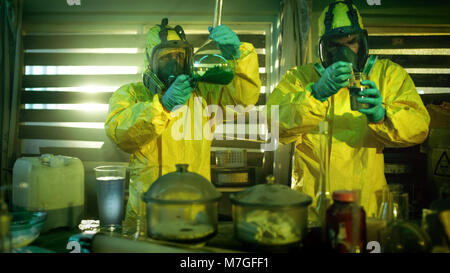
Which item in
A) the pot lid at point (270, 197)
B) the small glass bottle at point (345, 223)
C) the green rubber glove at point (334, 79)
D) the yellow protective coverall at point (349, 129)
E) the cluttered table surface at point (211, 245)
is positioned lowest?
the cluttered table surface at point (211, 245)

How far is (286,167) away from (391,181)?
1.20 meters

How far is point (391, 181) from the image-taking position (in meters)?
3.69

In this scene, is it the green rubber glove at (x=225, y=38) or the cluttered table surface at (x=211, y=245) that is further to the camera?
the green rubber glove at (x=225, y=38)

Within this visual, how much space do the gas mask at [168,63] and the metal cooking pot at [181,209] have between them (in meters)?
0.94

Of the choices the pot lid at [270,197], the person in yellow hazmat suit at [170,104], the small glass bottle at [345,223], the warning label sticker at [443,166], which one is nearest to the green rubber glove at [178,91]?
the person in yellow hazmat suit at [170,104]

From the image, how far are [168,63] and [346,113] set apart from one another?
1264 millimetres

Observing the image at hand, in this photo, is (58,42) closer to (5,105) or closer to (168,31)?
(5,105)

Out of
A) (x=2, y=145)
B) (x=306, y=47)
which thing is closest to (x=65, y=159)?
(x=2, y=145)

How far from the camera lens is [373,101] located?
1.79 metres

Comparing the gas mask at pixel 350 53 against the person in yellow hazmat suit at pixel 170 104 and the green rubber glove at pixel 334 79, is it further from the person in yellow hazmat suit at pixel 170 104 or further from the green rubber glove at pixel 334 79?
the person in yellow hazmat suit at pixel 170 104

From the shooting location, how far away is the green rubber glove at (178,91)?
1963 millimetres

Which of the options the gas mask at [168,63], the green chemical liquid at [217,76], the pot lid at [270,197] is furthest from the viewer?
the gas mask at [168,63]

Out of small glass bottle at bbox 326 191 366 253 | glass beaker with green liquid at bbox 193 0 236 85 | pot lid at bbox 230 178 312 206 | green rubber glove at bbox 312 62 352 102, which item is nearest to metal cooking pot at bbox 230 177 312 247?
pot lid at bbox 230 178 312 206

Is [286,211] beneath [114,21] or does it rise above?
beneath
